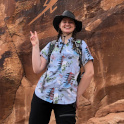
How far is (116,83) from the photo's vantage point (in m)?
3.06

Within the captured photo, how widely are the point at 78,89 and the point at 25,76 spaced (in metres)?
2.16

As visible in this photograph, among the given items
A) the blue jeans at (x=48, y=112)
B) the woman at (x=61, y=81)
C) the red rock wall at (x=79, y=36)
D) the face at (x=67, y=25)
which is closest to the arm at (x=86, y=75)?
the woman at (x=61, y=81)

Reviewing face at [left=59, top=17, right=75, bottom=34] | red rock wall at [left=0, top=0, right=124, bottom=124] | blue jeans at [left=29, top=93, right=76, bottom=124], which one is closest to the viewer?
blue jeans at [left=29, top=93, right=76, bottom=124]

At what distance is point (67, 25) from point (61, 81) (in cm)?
55

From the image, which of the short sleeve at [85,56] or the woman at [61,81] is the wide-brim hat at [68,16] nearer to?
the woman at [61,81]

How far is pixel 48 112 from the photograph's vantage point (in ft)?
5.58

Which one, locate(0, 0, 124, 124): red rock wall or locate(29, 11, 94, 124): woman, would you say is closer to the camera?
locate(29, 11, 94, 124): woman

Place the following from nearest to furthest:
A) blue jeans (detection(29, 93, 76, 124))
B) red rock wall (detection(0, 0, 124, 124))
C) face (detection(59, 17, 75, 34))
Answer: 1. blue jeans (detection(29, 93, 76, 124))
2. face (detection(59, 17, 75, 34))
3. red rock wall (detection(0, 0, 124, 124))

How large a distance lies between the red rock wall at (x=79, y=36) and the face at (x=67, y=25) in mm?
1432

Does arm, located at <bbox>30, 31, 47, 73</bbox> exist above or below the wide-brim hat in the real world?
below

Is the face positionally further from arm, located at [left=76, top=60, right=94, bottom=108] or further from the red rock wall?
the red rock wall

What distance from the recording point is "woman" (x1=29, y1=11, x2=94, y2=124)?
1.62 m

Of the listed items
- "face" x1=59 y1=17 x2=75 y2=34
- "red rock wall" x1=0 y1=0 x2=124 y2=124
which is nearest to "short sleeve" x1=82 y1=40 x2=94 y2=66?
"face" x1=59 y1=17 x2=75 y2=34

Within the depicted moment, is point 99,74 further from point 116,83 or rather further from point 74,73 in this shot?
point 74,73
